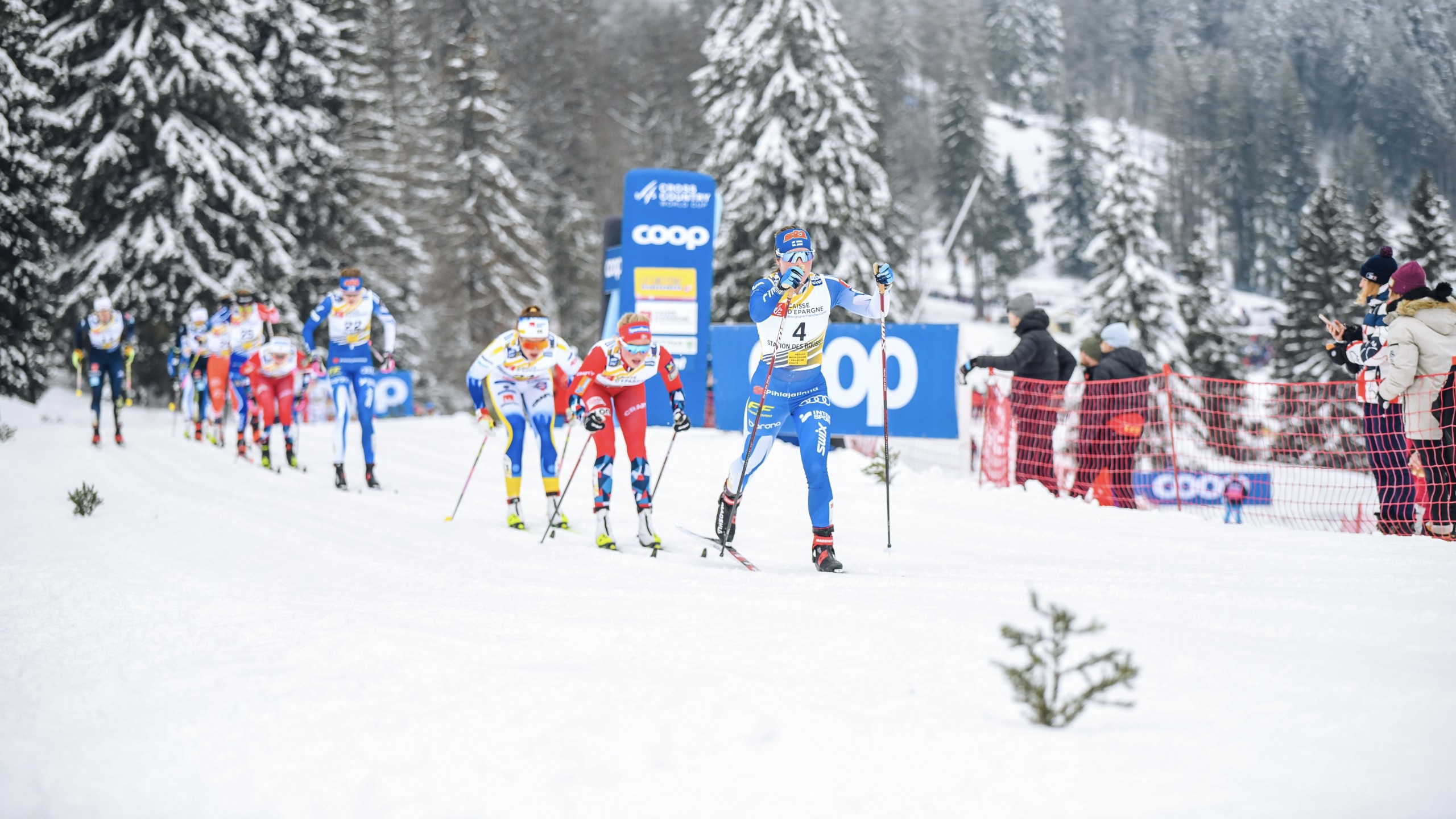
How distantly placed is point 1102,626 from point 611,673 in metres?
1.78

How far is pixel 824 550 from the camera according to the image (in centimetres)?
638

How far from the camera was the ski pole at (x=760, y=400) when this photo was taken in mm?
6621

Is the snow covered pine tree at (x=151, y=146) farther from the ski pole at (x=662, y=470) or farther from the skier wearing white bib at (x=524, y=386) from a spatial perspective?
the skier wearing white bib at (x=524, y=386)

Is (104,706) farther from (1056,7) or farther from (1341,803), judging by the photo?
(1056,7)

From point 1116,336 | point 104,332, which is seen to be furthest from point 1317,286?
point 104,332

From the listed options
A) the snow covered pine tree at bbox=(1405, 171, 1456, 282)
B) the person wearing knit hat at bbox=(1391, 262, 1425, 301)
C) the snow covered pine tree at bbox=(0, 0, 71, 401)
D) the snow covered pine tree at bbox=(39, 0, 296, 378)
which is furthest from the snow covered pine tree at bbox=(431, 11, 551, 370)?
the person wearing knit hat at bbox=(1391, 262, 1425, 301)

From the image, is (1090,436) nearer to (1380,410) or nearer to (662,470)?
(1380,410)

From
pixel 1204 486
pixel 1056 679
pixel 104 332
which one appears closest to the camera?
pixel 1056 679

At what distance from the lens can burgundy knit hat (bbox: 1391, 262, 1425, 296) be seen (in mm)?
7070

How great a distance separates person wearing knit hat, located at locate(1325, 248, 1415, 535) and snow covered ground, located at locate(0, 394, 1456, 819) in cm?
94

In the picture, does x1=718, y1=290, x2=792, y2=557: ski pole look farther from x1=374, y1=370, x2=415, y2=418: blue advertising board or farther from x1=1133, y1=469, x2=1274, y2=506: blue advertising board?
x1=374, y1=370, x2=415, y2=418: blue advertising board

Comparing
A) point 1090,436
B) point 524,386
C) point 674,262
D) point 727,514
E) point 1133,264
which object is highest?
point 1133,264

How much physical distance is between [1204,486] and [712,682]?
43.8 ft

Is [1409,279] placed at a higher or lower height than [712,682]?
higher
